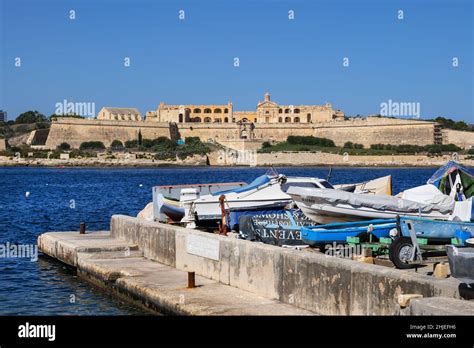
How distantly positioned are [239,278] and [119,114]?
11092 cm

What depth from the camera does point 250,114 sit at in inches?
4781

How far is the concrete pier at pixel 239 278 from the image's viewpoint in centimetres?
625

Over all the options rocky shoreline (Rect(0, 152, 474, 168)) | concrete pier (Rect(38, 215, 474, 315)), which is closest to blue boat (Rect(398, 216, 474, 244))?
concrete pier (Rect(38, 215, 474, 315))

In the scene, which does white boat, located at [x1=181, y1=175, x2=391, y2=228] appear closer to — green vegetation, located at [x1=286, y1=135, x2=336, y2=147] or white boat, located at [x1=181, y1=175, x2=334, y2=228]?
white boat, located at [x1=181, y1=175, x2=334, y2=228]

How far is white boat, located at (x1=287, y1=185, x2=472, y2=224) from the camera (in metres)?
10.7

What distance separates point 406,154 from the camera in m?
97.2

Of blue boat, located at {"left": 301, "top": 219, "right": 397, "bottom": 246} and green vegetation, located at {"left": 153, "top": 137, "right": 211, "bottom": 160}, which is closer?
blue boat, located at {"left": 301, "top": 219, "right": 397, "bottom": 246}

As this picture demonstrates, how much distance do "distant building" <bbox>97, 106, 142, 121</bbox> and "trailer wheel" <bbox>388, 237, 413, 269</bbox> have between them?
10506 centimetres

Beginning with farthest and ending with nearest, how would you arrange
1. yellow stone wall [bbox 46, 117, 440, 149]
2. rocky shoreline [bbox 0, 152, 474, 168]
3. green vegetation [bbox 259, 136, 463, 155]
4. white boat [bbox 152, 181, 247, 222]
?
yellow stone wall [bbox 46, 117, 440, 149] < green vegetation [bbox 259, 136, 463, 155] < rocky shoreline [bbox 0, 152, 474, 168] < white boat [bbox 152, 181, 247, 222]

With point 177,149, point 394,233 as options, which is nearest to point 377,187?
point 394,233

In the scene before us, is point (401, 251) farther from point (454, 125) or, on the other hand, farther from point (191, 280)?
point (454, 125)

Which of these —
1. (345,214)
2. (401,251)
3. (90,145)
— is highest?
(90,145)
